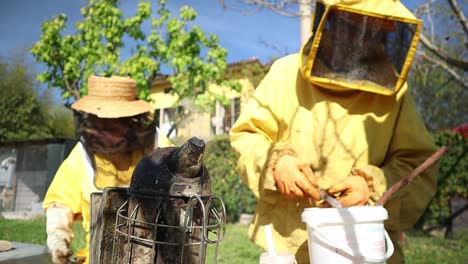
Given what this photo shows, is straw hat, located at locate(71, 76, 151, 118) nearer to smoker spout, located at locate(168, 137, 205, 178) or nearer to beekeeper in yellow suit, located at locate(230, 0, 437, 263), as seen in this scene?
beekeeper in yellow suit, located at locate(230, 0, 437, 263)

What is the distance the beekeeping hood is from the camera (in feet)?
6.55

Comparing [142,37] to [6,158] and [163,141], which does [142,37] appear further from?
[163,141]

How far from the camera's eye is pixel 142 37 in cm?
1188

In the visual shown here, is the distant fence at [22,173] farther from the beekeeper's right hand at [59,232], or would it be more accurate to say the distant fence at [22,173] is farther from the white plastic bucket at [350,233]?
the white plastic bucket at [350,233]

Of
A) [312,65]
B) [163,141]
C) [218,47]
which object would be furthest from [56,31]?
[312,65]

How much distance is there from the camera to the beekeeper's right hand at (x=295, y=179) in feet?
5.78

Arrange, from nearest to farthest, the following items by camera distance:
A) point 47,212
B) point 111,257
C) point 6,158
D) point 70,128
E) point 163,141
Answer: point 111,257, point 47,212, point 163,141, point 6,158, point 70,128

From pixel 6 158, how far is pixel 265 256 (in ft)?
21.6

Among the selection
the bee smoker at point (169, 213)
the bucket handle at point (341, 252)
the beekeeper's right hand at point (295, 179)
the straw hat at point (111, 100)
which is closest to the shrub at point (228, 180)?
the straw hat at point (111, 100)

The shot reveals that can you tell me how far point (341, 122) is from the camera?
2055 millimetres

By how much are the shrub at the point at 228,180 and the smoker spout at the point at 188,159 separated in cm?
1017

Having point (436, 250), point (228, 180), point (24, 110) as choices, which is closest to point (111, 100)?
point (436, 250)

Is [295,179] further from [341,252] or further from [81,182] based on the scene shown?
[81,182]

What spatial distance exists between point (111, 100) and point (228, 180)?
904 centimetres
